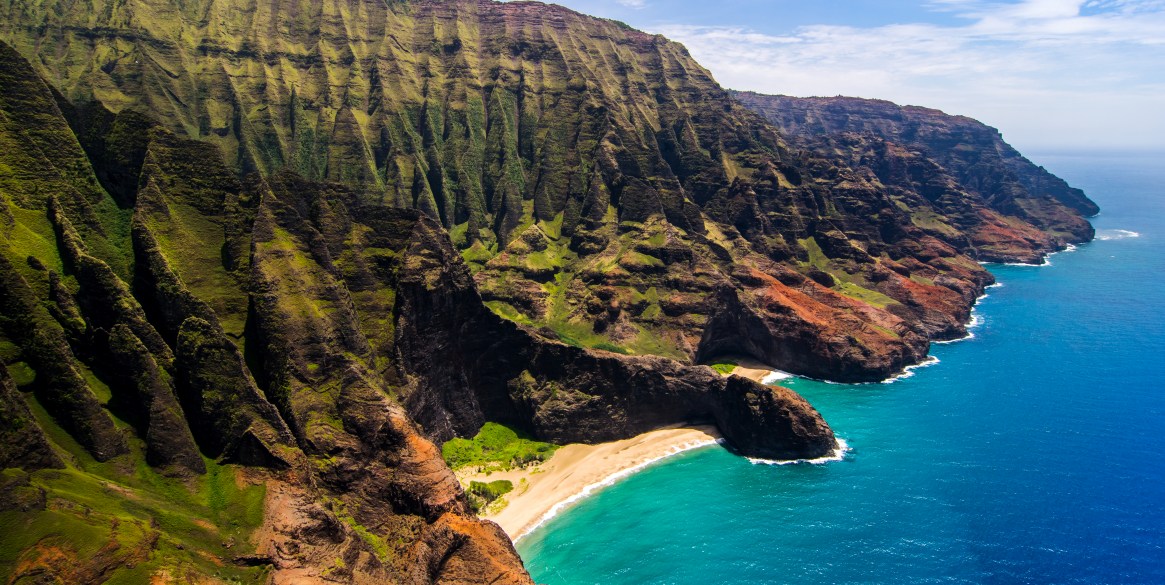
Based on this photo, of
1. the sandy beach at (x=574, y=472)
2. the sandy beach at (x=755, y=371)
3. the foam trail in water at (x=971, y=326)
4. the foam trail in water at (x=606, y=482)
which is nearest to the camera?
the foam trail in water at (x=606, y=482)

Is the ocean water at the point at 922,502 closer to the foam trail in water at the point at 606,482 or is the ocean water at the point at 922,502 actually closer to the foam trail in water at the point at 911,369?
the foam trail in water at the point at 606,482

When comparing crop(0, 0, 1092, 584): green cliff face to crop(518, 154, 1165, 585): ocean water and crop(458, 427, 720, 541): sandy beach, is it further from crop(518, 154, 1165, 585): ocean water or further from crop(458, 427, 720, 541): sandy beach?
crop(518, 154, 1165, 585): ocean water

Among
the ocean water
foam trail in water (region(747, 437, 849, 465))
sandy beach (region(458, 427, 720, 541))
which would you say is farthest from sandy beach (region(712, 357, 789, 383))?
foam trail in water (region(747, 437, 849, 465))

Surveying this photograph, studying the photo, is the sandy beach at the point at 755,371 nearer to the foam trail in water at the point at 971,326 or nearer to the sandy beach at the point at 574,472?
the sandy beach at the point at 574,472

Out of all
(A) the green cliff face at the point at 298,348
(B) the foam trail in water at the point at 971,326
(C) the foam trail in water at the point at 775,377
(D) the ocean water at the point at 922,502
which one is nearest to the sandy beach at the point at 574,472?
(D) the ocean water at the point at 922,502

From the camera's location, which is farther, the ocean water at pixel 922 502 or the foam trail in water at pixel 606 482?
the foam trail in water at pixel 606 482

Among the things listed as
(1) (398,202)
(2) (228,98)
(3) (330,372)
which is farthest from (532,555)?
(2) (228,98)

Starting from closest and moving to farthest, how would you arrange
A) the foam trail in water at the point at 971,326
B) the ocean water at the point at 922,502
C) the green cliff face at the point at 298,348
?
the green cliff face at the point at 298,348 < the ocean water at the point at 922,502 < the foam trail in water at the point at 971,326

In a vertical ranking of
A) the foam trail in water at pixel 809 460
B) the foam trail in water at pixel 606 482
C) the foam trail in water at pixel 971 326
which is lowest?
the foam trail in water at pixel 606 482

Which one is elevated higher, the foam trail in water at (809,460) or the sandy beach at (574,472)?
the foam trail in water at (809,460)

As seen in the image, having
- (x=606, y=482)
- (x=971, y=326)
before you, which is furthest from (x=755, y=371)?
(x=971, y=326)
